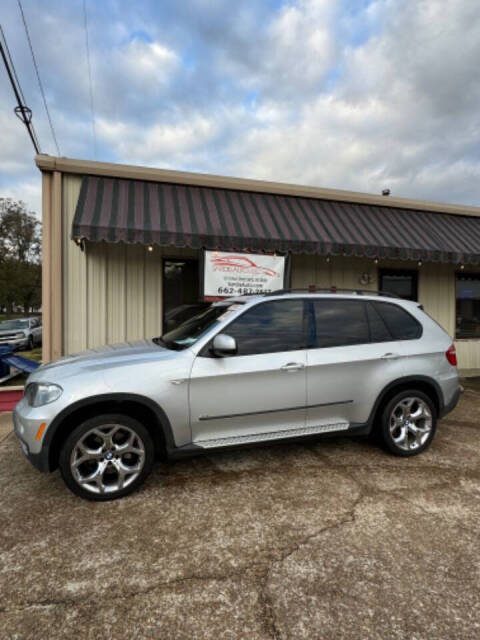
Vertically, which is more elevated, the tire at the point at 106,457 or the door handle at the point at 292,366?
the door handle at the point at 292,366

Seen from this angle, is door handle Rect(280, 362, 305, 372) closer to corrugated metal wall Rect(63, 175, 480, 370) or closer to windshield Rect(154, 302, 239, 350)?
windshield Rect(154, 302, 239, 350)

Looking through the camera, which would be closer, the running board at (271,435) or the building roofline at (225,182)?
the running board at (271,435)

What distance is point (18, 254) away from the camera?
38719 mm

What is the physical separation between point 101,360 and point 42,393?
0.53 m

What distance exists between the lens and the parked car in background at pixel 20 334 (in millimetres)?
16219

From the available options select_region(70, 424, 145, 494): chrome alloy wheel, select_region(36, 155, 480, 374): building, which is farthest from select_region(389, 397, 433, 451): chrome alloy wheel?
select_region(36, 155, 480, 374): building

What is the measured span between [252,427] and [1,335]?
1679 cm

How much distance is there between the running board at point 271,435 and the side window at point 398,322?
1180 mm

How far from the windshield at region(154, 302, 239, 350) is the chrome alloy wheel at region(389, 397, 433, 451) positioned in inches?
83.6

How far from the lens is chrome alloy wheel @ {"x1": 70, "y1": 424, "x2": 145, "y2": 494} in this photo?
2.97 metres

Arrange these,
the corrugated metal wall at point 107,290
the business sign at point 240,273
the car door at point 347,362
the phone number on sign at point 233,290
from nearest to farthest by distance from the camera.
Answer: the car door at point 347,362
the business sign at point 240,273
the phone number on sign at point 233,290
the corrugated metal wall at point 107,290

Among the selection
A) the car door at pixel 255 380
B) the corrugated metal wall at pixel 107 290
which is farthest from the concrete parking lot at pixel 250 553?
the corrugated metal wall at pixel 107 290

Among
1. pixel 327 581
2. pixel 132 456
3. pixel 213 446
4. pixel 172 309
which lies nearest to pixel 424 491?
pixel 327 581

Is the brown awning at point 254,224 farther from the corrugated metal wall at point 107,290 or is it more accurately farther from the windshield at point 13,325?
the windshield at point 13,325
